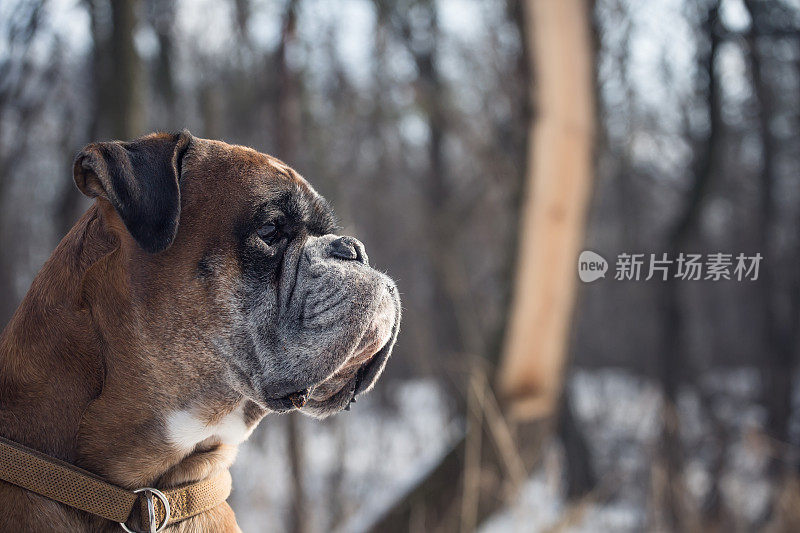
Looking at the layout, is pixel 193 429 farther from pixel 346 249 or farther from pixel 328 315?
pixel 346 249

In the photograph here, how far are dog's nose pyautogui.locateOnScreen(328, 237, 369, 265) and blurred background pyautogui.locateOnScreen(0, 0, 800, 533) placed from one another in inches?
82.4

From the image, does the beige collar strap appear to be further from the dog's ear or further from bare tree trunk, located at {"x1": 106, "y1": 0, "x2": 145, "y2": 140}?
bare tree trunk, located at {"x1": 106, "y1": 0, "x2": 145, "y2": 140}

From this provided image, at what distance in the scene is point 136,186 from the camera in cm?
167

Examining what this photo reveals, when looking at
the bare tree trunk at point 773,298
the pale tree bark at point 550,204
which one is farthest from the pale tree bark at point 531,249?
the bare tree trunk at point 773,298

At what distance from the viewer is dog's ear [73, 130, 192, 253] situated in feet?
5.35

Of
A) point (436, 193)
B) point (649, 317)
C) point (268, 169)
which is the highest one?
point (268, 169)

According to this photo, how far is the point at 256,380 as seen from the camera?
5.73 feet

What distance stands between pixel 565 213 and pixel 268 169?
8.92 feet

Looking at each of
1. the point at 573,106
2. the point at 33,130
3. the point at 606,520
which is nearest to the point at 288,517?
the point at 606,520

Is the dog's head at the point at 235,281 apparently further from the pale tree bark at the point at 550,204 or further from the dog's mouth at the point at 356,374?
the pale tree bark at the point at 550,204

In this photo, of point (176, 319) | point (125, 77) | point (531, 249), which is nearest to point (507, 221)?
point (531, 249)

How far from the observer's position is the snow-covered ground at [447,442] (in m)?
7.16

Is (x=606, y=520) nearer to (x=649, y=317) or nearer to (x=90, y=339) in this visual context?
(x=649, y=317)

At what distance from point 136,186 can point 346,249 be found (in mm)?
529
